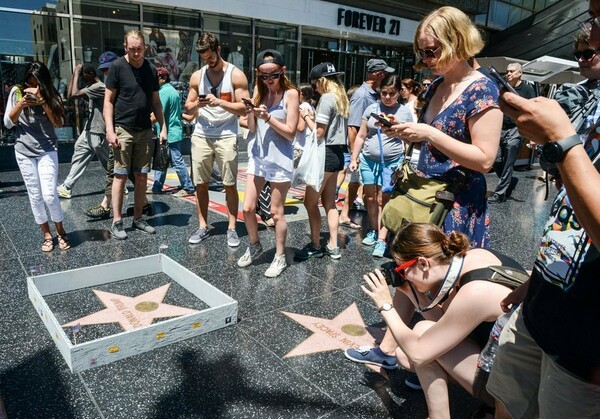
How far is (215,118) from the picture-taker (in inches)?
196

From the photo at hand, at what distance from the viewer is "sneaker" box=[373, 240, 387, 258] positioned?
5.04 metres

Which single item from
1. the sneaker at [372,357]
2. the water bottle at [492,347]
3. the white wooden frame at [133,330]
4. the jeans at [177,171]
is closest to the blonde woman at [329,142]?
the white wooden frame at [133,330]

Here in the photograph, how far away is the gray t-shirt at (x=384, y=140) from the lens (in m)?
5.09

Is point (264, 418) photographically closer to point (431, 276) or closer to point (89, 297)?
point (431, 276)

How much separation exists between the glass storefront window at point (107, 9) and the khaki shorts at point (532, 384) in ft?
38.8

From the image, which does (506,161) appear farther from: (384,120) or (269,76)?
(384,120)

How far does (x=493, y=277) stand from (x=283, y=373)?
1395 millimetres

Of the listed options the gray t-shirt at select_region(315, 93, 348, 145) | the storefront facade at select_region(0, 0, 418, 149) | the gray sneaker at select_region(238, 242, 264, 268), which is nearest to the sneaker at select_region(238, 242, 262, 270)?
the gray sneaker at select_region(238, 242, 264, 268)

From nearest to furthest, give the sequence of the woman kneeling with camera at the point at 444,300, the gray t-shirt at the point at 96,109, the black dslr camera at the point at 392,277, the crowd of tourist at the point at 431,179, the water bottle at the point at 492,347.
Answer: the crowd of tourist at the point at 431,179, the water bottle at the point at 492,347, the woman kneeling with camera at the point at 444,300, the black dslr camera at the point at 392,277, the gray t-shirt at the point at 96,109

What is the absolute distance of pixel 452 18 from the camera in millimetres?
2350

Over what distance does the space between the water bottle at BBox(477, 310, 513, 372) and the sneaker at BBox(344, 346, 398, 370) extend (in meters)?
0.86

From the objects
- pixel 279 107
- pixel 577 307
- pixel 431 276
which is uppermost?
pixel 279 107

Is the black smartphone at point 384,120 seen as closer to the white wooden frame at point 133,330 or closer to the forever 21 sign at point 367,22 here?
the white wooden frame at point 133,330

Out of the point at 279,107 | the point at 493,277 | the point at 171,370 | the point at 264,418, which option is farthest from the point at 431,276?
the point at 279,107
